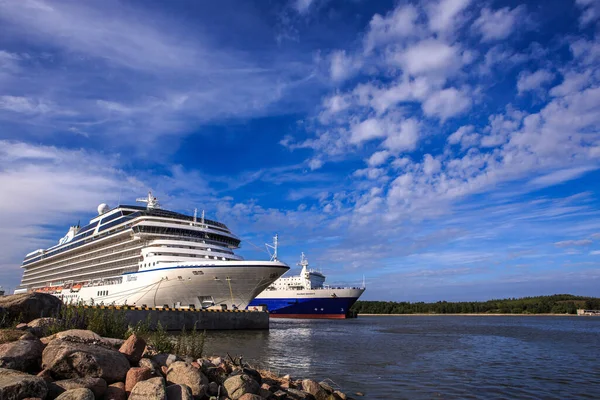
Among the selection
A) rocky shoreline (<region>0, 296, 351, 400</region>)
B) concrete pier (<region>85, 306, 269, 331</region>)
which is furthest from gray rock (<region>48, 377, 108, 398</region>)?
concrete pier (<region>85, 306, 269, 331</region>)

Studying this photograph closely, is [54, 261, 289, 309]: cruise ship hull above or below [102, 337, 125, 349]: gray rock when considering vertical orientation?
above

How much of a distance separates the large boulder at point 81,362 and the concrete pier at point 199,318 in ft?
88.3

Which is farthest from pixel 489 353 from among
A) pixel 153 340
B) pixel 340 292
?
pixel 340 292

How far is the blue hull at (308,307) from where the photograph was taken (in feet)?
311

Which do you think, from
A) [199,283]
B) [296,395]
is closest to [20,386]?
[296,395]

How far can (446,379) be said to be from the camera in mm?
15688

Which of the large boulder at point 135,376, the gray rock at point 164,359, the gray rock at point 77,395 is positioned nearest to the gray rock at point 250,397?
the large boulder at point 135,376

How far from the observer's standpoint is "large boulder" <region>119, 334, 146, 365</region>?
8.63m

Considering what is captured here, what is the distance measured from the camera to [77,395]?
632 centimetres

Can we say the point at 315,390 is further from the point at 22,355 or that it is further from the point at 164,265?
the point at 164,265

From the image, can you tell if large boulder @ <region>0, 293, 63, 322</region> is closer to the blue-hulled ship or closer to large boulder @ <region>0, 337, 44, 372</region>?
large boulder @ <region>0, 337, 44, 372</region>

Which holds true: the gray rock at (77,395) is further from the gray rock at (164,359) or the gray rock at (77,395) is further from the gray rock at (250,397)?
the gray rock at (250,397)

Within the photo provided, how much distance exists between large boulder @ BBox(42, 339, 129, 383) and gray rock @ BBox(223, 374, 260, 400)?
2054 mm

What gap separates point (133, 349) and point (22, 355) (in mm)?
2017
